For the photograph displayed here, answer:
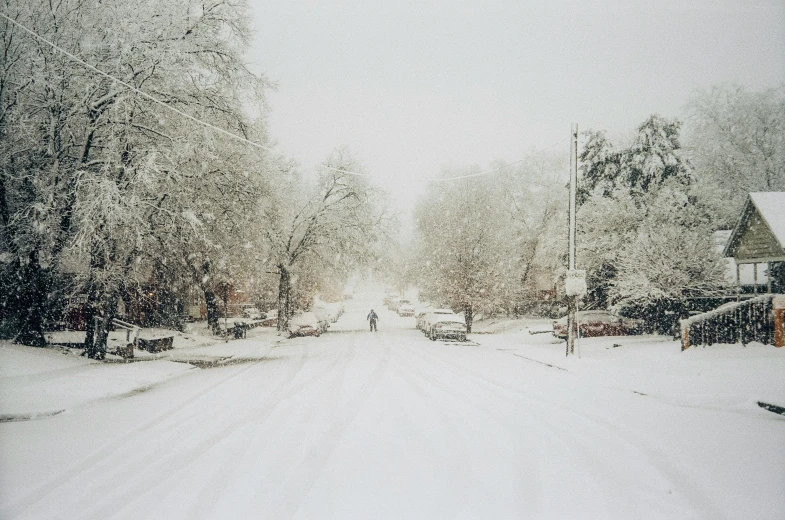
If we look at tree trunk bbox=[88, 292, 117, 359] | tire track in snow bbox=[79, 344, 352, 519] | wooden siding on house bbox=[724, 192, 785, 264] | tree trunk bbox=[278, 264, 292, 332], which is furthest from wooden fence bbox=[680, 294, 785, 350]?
tree trunk bbox=[278, 264, 292, 332]

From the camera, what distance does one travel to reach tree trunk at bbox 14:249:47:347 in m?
14.8

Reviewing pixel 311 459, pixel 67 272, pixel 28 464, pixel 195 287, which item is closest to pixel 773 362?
pixel 311 459

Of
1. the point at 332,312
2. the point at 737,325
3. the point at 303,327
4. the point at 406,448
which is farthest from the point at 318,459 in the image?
the point at 332,312

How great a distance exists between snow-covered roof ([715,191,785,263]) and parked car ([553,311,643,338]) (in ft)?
18.3

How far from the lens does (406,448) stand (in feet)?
21.4

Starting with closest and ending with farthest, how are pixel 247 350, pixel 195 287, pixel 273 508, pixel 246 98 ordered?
pixel 273 508, pixel 246 98, pixel 247 350, pixel 195 287

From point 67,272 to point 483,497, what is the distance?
643 inches

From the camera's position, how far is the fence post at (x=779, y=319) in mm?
14578

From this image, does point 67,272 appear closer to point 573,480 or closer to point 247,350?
point 247,350

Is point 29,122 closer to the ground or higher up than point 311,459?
higher up

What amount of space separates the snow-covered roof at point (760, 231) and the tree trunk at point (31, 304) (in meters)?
27.6

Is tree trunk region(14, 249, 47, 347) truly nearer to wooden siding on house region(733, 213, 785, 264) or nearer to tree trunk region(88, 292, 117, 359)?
tree trunk region(88, 292, 117, 359)

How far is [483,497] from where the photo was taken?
489 centimetres

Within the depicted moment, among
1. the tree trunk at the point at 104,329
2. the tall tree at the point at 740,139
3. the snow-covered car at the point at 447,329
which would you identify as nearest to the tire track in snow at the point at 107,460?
the tree trunk at the point at 104,329
